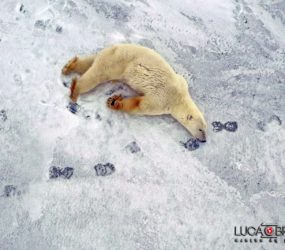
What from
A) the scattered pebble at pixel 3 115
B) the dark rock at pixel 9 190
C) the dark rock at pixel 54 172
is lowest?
the dark rock at pixel 9 190

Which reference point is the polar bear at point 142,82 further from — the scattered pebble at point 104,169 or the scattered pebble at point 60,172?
the scattered pebble at point 60,172

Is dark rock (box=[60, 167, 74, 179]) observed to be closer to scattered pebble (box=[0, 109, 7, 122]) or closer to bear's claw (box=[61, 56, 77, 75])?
scattered pebble (box=[0, 109, 7, 122])

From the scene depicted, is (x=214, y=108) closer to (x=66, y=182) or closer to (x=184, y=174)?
(x=184, y=174)

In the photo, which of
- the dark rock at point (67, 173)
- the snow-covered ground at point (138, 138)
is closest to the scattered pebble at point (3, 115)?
the snow-covered ground at point (138, 138)

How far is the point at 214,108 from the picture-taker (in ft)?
13.4

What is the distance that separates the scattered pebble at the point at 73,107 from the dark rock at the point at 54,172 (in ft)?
1.83

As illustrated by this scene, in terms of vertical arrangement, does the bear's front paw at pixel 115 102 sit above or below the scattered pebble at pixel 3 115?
above

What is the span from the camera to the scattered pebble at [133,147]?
3.71m

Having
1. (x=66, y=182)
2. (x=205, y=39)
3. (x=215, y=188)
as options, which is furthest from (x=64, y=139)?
(x=205, y=39)

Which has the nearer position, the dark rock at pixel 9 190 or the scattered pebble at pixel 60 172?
the dark rock at pixel 9 190

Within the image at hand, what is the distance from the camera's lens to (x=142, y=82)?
12.6ft

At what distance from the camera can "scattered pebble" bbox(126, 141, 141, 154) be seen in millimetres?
3713

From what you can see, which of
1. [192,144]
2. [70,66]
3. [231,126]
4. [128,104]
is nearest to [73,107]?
[70,66]

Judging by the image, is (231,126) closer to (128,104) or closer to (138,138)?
(138,138)
